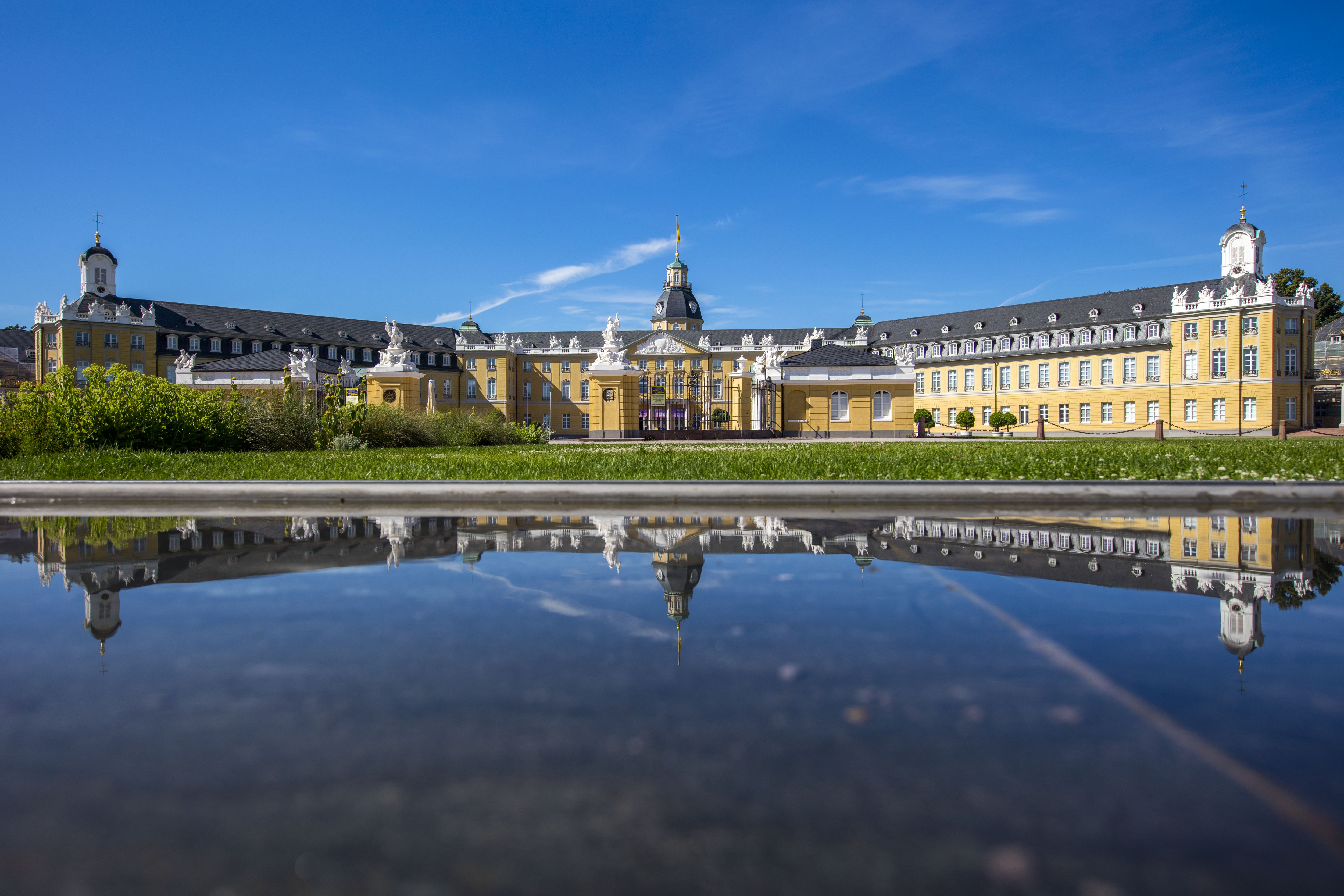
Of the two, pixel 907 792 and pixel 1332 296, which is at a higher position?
pixel 1332 296

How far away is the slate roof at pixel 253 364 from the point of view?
187 feet

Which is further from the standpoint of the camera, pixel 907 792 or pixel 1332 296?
pixel 1332 296

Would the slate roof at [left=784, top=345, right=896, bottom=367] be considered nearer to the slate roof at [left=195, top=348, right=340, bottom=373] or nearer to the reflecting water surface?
the reflecting water surface

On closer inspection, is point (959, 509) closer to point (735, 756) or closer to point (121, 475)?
point (735, 756)

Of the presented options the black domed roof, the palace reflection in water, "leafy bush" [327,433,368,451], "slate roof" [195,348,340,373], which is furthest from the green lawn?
the black domed roof

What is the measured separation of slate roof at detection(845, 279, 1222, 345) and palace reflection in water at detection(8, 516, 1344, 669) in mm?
58809

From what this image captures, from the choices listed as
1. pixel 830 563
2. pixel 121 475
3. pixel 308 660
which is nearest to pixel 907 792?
pixel 308 660

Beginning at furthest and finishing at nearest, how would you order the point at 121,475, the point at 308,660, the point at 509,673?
1. the point at 121,475
2. the point at 308,660
3. the point at 509,673

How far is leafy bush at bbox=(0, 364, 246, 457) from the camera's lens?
2005cm

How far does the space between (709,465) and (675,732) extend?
13.3 m

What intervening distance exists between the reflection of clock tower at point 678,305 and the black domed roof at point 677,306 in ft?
0.10

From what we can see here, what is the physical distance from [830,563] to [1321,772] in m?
4.54

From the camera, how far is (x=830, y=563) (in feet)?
25.2

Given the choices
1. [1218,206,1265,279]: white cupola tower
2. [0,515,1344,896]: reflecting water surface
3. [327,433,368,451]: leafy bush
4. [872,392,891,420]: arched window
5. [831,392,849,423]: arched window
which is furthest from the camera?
[1218,206,1265,279]: white cupola tower
